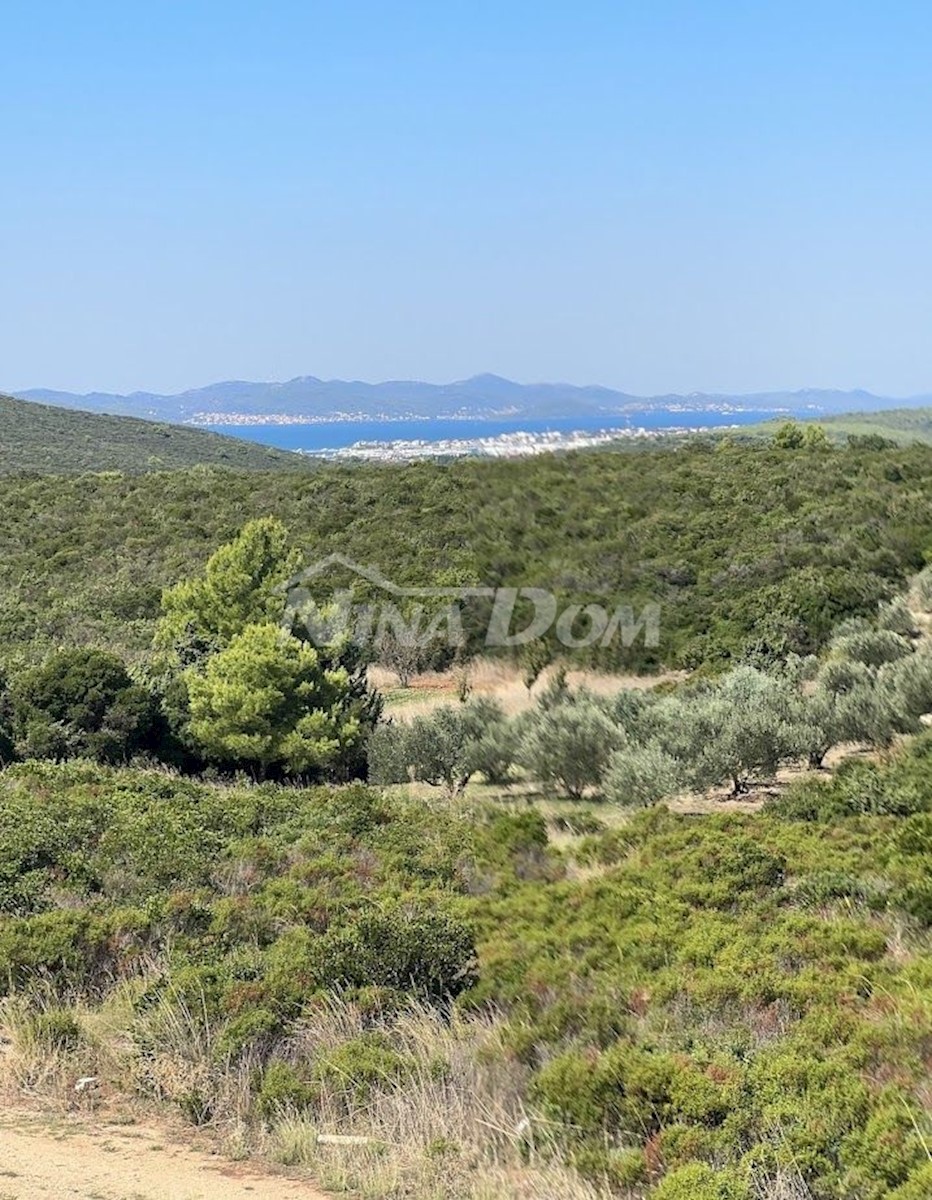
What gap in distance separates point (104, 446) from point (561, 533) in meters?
59.2

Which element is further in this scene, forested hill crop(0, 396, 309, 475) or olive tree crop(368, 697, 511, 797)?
forested hill crop(0, 396, 309, 475)

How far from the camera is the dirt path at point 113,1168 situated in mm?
4035

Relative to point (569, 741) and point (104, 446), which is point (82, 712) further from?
point (104, 446)

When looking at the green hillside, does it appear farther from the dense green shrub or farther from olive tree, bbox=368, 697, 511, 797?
the dense green shrub

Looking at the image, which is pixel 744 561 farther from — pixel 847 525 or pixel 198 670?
pixel 198 670

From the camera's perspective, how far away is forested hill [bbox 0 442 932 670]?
5.84 m

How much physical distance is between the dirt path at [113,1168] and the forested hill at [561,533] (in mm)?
2823

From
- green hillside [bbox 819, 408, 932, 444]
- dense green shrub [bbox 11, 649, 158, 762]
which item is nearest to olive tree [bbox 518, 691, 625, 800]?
dense green shrub [bbox 11, 649, 158, 762]

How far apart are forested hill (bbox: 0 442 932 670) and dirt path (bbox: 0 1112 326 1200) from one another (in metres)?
2.82

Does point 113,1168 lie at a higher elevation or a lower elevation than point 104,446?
lower

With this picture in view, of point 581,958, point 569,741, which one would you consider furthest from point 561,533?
point 569,741

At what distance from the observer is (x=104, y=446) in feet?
201

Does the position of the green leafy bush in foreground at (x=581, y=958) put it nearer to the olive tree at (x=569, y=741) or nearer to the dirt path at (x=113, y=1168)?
the dirt path at (x=113, y=1168)

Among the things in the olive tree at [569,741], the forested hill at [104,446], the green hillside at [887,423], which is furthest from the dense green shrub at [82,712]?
the forested hill at [104,446]
